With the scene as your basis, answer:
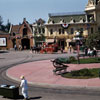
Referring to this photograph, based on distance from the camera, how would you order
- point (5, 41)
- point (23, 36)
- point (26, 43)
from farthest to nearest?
1. point (5, 41)
2. point (26, 43)
3. point (23, 36)

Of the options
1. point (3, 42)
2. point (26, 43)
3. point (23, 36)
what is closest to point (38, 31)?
point (23, 36)

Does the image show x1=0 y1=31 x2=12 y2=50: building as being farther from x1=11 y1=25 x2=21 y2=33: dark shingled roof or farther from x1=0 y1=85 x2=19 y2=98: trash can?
x1=0 y1=85 x2=19 y2=98: trash can

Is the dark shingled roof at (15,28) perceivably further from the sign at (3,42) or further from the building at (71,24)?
the building at (71,24)

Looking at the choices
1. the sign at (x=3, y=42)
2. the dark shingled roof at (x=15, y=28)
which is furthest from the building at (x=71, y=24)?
the sign at (x=3, y=42)

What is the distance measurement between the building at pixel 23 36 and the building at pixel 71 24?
599 cm

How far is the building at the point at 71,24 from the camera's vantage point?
196 feet

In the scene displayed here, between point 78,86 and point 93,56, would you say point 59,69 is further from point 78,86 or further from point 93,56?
point 93,56

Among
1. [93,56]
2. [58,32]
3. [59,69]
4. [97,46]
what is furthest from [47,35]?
[59,69]

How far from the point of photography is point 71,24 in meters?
61.6

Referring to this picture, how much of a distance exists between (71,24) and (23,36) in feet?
48.3

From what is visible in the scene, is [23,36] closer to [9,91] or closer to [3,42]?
[3,42]

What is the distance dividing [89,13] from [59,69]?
4323 centimetres

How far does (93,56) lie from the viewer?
33844 mm

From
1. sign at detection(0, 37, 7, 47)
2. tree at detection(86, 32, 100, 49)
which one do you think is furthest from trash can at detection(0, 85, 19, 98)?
sign at detection(0, 37, 7, 47)
